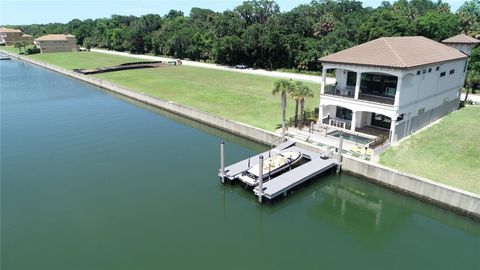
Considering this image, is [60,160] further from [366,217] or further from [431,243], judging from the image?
[431,243]

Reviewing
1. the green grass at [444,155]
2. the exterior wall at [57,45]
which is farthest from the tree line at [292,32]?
the green grass at [444,155]

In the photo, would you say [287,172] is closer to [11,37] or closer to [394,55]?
[394,55]

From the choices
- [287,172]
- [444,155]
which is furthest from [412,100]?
[287,172]

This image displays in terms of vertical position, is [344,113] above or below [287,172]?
above

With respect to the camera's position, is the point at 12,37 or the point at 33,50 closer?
the point at 33,50

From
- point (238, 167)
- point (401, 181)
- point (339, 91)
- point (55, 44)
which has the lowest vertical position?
point (238, 167)

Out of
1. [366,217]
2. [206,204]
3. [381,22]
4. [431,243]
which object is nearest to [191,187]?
[206,204]

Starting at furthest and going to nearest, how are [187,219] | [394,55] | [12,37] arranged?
[12,37]
[394,55]
[187,219]
